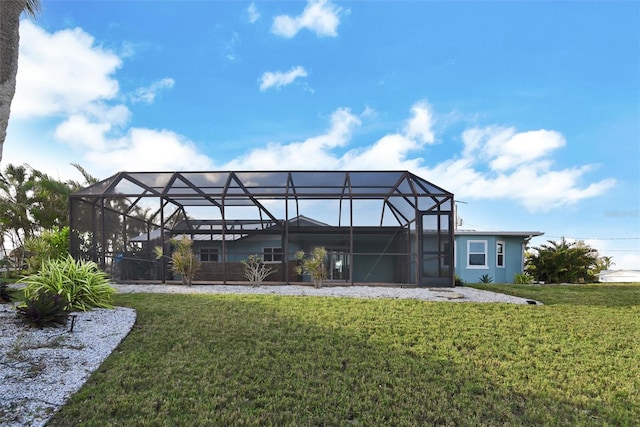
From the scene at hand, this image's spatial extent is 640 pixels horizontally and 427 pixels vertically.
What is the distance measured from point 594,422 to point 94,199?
1292 centimetres

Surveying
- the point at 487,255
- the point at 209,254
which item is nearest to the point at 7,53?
the point at 209,254

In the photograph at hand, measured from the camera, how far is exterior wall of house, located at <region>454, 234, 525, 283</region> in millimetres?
16594

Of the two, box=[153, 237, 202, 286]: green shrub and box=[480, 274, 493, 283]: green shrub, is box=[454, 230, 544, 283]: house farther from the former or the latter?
box=[153, 237, 202, 286]: green shrub

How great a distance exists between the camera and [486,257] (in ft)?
54.7

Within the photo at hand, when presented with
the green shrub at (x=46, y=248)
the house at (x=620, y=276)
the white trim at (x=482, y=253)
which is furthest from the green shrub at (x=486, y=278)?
the green shrub at (x=46, y=248)

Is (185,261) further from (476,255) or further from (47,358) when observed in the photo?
(476,255)

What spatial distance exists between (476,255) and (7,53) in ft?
55.6

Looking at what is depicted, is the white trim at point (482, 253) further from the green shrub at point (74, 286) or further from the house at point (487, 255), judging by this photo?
the green shrub at point (74, 286)

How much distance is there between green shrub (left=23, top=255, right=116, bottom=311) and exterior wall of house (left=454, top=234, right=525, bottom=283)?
548 inches

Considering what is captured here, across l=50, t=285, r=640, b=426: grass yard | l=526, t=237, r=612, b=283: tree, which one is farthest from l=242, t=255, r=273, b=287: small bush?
l=526, t=237, r=612, b=283: tree

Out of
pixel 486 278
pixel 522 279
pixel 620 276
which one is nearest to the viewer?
pixel 522 279

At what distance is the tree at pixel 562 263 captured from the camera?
57.0ft

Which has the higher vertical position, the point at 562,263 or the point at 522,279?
the point at 562,263

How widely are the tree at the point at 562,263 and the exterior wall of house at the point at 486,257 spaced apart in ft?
5.51
